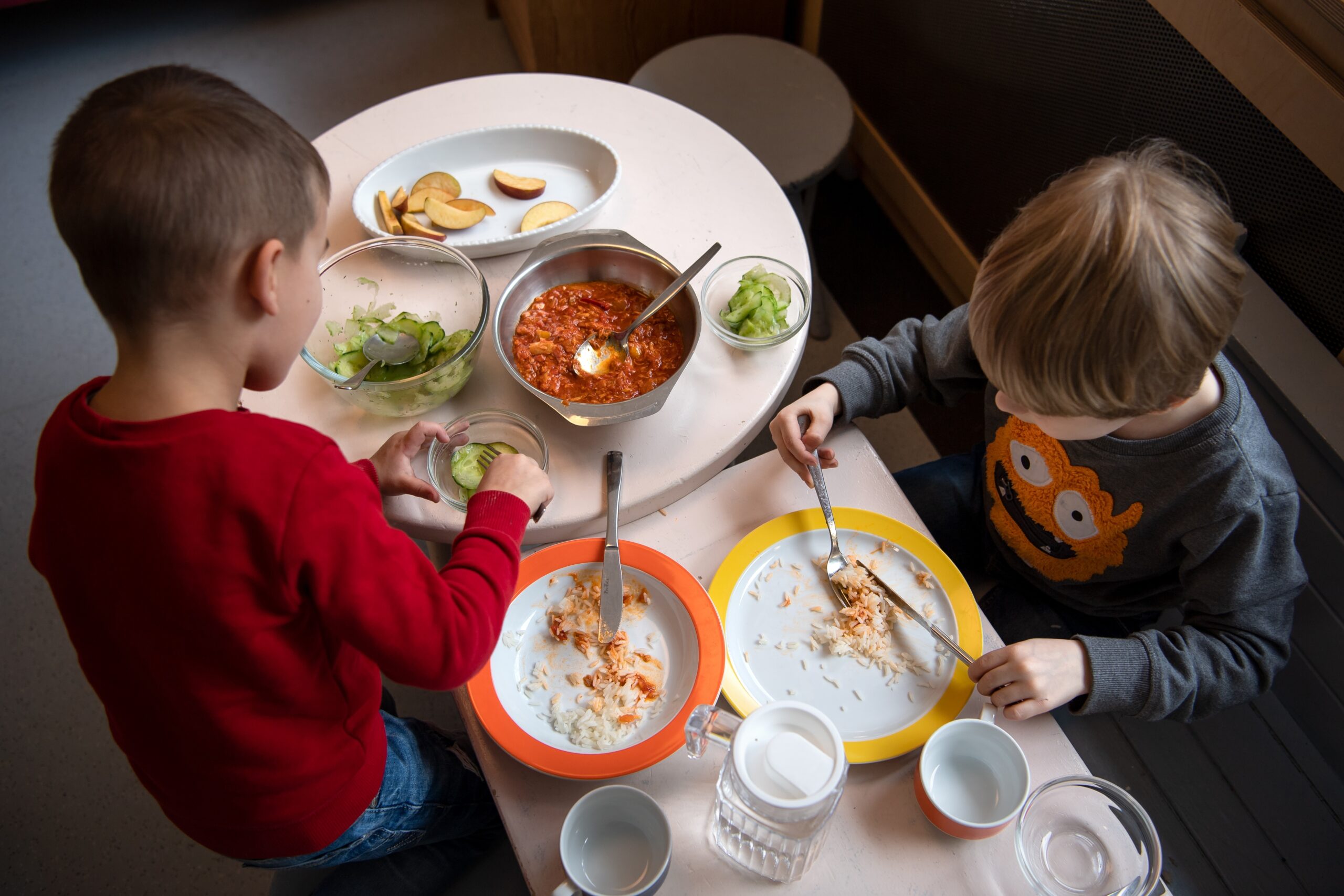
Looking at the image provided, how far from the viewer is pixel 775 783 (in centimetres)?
Answer: 81

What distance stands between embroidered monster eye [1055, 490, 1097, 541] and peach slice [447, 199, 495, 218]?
3.54ft

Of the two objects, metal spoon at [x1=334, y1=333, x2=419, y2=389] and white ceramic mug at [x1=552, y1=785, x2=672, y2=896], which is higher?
metal spoon at [x1=334, y1=333, x2=419, y2=389]

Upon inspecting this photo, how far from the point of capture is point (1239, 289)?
903 millimetres

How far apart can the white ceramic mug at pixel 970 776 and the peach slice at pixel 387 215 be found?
1161mm

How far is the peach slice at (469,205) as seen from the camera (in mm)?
1472

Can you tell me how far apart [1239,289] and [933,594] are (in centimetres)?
50

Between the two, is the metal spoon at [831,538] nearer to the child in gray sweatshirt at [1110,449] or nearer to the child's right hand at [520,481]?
the child in gray sweatshirt at [1110,449]

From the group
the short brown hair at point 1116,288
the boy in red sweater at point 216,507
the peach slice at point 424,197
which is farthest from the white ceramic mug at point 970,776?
the peach slice at point 424,197

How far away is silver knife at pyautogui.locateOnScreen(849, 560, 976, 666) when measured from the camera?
1025 mm

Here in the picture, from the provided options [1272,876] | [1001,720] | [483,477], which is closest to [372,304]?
[483,477]

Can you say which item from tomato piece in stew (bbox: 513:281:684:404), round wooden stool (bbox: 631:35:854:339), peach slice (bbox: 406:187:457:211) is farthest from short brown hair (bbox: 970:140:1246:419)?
round wooden stool (bbox: 631:35:854:339)

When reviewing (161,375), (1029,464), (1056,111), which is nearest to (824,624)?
(1029,464)

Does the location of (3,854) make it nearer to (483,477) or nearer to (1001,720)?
(483,477)

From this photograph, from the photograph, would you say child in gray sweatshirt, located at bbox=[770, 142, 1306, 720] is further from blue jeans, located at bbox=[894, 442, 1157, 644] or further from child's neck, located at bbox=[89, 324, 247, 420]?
child's neck, located at bbox=[89, 324, 247, 420]
